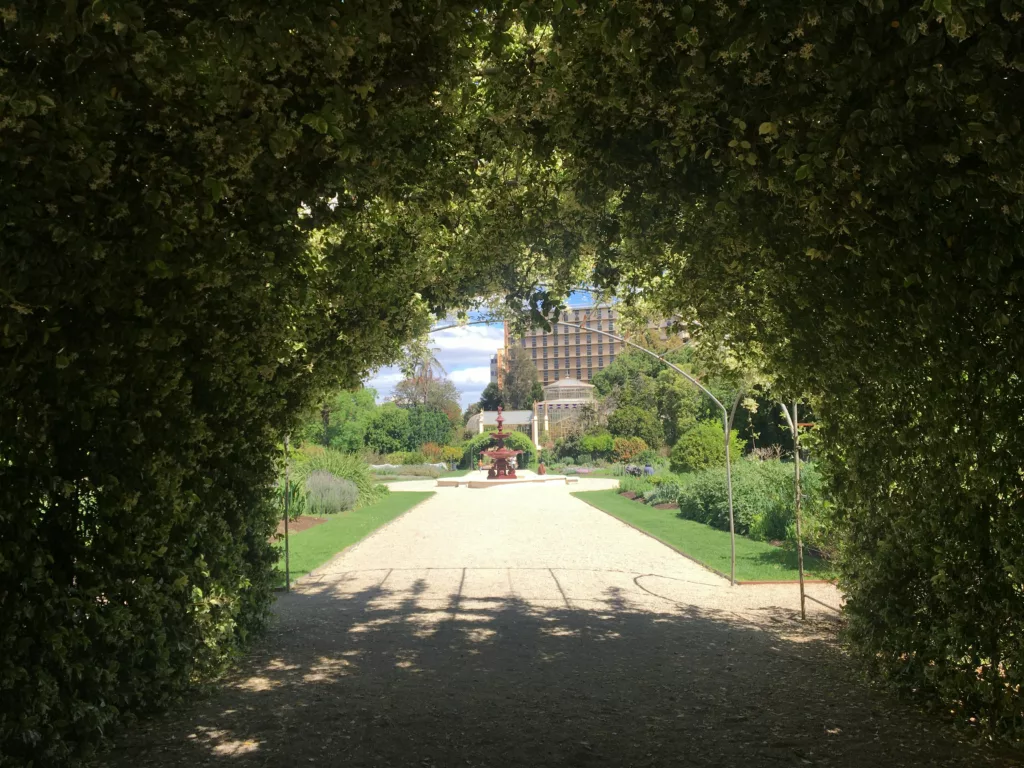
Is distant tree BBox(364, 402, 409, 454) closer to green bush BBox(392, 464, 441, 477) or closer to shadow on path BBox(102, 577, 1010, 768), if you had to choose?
green bush BBox(392, 464, 441, 477)

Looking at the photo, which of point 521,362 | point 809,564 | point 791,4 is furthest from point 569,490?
point 521,362

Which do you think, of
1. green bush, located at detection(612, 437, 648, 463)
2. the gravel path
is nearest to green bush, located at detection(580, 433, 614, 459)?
green bush, located at detection(612, 437, 648, 463)

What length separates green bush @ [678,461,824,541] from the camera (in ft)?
48.8

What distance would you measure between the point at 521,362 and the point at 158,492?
268 ft

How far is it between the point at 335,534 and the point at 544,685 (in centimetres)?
1113

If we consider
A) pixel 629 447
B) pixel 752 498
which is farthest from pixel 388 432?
pixel 752 498

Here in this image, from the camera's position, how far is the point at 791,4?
303 centimetres

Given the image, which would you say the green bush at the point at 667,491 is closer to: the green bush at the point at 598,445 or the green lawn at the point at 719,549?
the green lawn at the point at 719,549

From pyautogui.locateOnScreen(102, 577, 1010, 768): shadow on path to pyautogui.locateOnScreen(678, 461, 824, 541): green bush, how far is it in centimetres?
639

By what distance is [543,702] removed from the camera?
18.6 feet

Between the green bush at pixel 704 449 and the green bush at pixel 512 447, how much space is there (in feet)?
92.7

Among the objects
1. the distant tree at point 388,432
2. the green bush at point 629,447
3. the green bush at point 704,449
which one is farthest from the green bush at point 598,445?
the green bush at point 704,449

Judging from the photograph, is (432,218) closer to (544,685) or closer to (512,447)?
(544,685)

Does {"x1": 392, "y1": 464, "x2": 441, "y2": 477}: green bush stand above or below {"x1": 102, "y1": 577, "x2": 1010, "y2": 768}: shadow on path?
above
